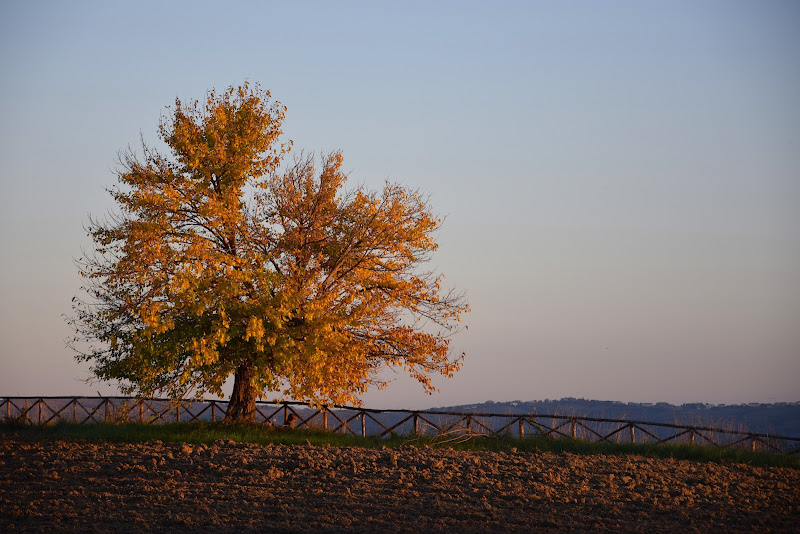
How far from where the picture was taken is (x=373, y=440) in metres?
20.8

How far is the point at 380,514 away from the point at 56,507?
496 centimetres

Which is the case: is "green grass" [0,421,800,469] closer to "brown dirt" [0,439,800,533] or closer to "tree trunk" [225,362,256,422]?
"tree trunk" [225,362,256,422]

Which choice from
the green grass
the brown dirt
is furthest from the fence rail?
the brown dirt

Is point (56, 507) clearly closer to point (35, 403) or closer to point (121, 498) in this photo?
point (121, 498)

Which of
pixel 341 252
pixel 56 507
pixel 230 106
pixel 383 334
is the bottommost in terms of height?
pixel 56 507

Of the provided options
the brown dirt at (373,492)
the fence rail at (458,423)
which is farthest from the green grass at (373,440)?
the brown dirt at (373,492)

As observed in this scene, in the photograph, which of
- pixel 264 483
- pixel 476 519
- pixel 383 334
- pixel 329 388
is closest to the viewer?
pixel 476 519

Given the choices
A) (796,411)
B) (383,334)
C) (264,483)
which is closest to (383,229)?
(383,334)

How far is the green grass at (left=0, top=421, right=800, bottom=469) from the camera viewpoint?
1844 cm

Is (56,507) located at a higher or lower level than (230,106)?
lower

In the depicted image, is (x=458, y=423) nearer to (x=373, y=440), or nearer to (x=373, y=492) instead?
(x=373, y=440)

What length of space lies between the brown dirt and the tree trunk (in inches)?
252

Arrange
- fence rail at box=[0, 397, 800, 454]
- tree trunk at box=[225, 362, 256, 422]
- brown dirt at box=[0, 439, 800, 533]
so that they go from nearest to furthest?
brown dirt at box=[0, 439, 800, 533] → fence rail at box=[0, 397, 800, 454] → tree trunk at box=[225, 362, 256, 422]

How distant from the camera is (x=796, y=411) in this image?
167 ft
